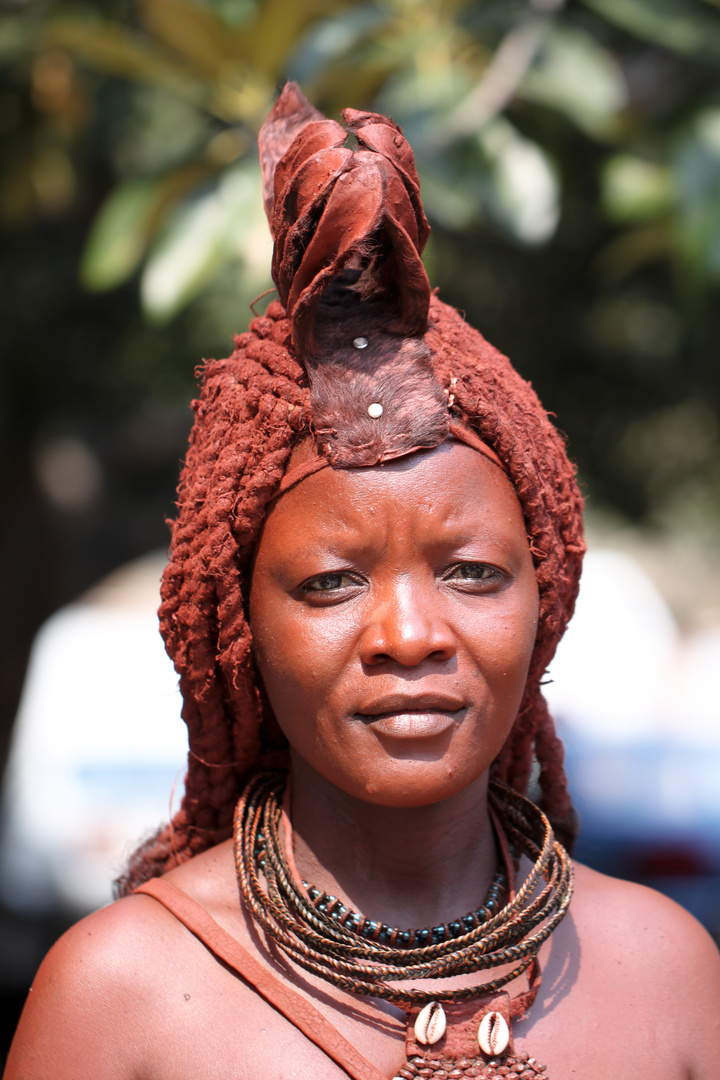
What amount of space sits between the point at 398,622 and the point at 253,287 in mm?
1427

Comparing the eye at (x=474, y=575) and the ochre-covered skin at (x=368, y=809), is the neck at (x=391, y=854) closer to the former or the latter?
the ochre-covered skin at (x=368, y=809)

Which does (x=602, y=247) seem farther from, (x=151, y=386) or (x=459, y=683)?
(x=459, y=683)

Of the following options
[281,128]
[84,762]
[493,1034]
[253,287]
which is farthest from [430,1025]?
[84,762]

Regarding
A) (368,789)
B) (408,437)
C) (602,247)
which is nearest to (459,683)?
(368,789)

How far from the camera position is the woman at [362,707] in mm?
1540

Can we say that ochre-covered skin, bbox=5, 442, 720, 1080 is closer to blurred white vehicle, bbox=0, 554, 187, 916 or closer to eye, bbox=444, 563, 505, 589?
eye, bbox=444, 563, 505, 589

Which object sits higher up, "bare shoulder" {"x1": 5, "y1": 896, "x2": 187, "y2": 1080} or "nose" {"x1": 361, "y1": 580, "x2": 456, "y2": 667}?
"nose" {"x1": 361, "y1": 580, "x2": 456, "y2": 667}

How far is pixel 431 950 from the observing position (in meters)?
1.57

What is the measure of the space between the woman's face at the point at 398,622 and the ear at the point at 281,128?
→ 55cm

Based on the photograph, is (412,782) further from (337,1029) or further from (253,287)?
(253,287)

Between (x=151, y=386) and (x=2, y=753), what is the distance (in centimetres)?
166

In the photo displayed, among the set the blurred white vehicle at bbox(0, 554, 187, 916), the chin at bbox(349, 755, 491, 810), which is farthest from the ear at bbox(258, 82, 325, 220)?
the blurred white vehicle at bbox(0, 554, 187, 916)

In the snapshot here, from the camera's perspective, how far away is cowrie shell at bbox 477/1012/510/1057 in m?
1.56

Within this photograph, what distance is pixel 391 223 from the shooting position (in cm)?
153
